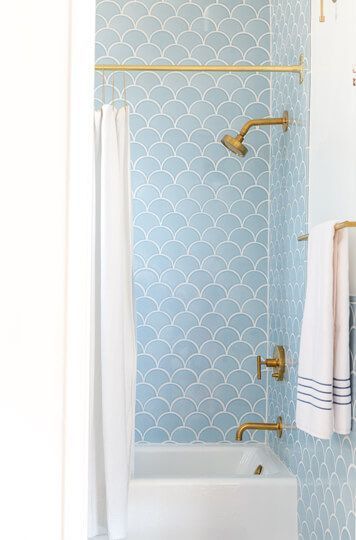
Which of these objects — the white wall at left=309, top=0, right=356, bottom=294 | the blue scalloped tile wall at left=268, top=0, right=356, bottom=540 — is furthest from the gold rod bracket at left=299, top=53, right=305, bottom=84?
the white wall at left=309, top=0, right=356, bottom=294

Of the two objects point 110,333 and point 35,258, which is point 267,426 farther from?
point 35,258

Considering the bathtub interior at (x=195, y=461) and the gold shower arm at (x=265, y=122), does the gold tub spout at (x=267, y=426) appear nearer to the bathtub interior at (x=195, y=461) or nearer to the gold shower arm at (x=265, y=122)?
the bathtub interior at (x=195, y=461)

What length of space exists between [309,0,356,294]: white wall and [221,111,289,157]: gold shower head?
44cm

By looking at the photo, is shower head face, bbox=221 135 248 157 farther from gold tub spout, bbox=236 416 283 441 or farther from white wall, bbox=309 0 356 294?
gold tub spout, bbox=236 416 283 441

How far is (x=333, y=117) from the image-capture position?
1.89m

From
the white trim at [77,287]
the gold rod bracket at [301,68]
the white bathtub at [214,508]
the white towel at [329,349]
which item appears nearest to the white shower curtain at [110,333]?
the white bathtub at [214,508]

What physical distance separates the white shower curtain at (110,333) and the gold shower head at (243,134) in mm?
613

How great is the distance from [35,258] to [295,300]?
2.03 meters

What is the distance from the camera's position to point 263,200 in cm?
297

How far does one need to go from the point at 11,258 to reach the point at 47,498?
0.16m

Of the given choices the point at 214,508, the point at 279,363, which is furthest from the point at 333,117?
the point at 214,508

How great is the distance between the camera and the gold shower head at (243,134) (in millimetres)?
2557

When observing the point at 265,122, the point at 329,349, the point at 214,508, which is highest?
the point at 265,122

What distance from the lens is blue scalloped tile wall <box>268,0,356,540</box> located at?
5.83 ft
